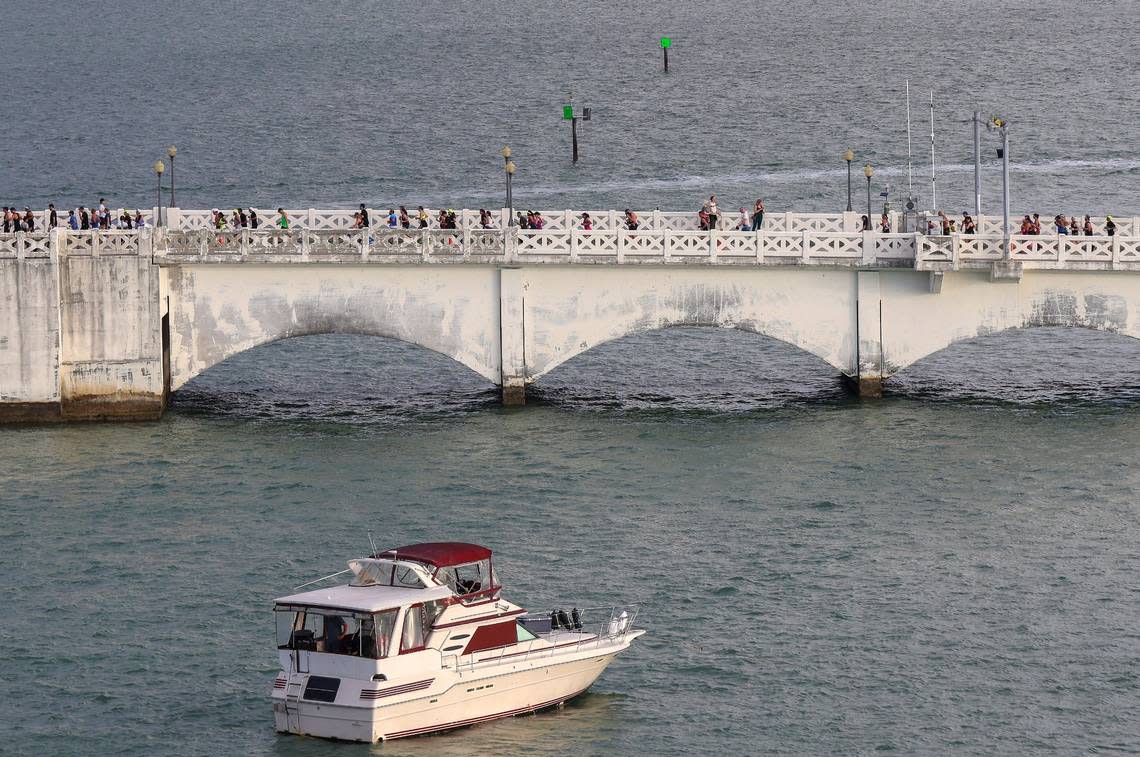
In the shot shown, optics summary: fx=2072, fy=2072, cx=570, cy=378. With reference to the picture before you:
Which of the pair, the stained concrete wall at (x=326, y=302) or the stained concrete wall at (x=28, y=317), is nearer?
the stained concrete wall at (x=28, y=317)

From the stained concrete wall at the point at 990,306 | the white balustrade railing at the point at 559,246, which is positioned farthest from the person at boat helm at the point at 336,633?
the stained concrete wall at the point at 990,306

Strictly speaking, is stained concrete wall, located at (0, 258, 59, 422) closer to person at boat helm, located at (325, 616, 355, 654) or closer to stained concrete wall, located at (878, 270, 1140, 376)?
stained concrete wall, located at (878, 270, 1140, 376)

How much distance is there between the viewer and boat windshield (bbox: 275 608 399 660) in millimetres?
41594

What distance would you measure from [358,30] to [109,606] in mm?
109581

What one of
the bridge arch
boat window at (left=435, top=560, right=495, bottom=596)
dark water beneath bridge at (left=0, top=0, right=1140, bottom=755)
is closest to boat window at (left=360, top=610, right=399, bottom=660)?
boat window at (left=435, top=560, right=495, bottom=596)

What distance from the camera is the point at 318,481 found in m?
61.3

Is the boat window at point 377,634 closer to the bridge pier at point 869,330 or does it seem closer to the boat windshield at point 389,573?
the boat windshield at point 389,573

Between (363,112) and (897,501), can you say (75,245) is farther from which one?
(363,112)

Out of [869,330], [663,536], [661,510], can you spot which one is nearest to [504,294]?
[869,330]

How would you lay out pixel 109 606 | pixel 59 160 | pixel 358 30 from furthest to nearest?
pixel 358 30
pixel 59 160
pixel 109 606

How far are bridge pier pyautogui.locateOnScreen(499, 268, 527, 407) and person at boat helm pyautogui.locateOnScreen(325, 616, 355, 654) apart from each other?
27717 mm

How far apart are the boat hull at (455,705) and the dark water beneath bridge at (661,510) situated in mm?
409

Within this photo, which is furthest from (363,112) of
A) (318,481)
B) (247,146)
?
(318,481)

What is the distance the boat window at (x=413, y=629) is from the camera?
41.9m
